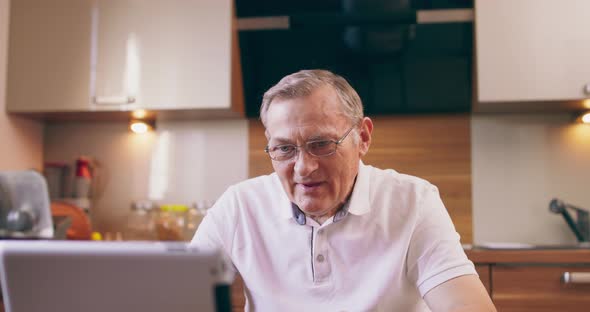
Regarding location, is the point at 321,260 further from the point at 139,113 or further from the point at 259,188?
the point at 139,113

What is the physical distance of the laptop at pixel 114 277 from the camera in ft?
1.96

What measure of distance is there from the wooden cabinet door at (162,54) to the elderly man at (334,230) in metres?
1.19

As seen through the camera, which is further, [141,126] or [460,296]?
[141,126]

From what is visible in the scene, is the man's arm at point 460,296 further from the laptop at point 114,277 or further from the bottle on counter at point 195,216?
the bottle on counter at point 195,216

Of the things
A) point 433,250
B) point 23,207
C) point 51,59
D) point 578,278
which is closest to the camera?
point 433,250

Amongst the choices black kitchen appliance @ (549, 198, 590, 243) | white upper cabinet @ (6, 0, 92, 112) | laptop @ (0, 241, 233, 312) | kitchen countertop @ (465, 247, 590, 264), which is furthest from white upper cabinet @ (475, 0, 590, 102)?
laptop @ (0, 241, 233, 312)

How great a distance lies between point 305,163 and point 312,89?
16cm

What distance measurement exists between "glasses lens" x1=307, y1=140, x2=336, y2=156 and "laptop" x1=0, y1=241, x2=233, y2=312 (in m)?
0.69

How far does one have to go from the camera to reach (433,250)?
1.27 meters

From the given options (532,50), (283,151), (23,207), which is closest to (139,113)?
(23,207)

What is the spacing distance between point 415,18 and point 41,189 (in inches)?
63.4

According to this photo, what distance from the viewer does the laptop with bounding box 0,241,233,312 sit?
60 cm

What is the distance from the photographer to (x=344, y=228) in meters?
1.36

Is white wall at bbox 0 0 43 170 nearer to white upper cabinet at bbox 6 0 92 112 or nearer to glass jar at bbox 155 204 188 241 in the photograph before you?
white upper cabinet at bbox 6 0 92 112
